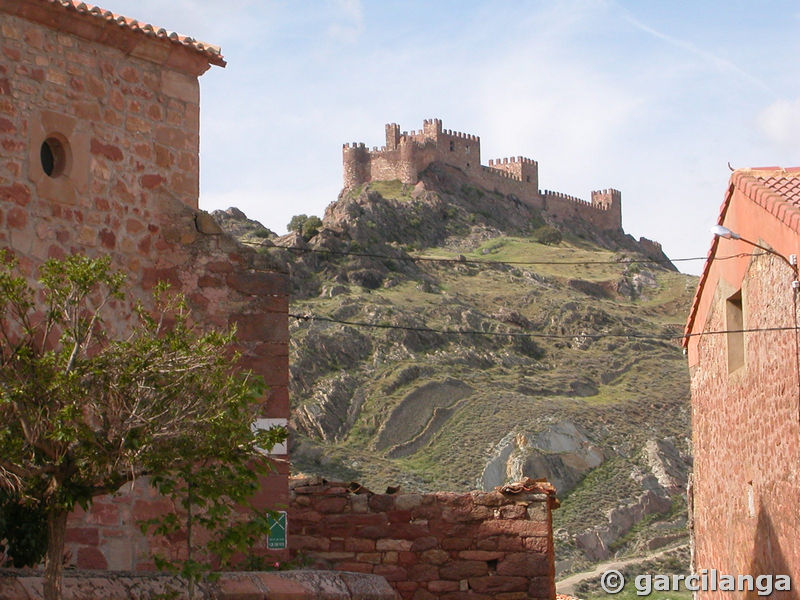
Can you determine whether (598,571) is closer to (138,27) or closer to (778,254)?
(778,254)

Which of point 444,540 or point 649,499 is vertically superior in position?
point 444,540

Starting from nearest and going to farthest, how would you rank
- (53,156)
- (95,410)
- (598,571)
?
1. (95,410)
2. (53,156)
3. (598,571)

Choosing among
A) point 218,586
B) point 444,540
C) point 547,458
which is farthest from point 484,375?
point 218,586

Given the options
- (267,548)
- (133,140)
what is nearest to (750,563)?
(267,548)

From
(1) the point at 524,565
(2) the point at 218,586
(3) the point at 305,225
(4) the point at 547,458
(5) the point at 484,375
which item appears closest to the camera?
(2) the point at 218,586

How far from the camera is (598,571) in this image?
30.1 metres

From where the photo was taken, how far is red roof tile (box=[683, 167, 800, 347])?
1269 cm

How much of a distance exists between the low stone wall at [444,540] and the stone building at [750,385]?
3072mm

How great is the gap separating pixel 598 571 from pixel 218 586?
2357 cm

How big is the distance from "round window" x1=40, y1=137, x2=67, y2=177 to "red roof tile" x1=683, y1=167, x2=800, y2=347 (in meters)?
7.18

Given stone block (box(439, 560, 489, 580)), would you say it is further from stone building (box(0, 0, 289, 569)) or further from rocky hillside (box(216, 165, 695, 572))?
rocky hillside (box(216, 165, 695, 572))

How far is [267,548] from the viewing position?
35.0ft

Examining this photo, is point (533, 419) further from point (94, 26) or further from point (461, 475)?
point (94, 26)

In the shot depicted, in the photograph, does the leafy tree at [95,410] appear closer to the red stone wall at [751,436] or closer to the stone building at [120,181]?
the stone building at [120,181]
